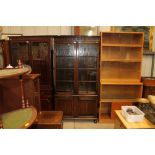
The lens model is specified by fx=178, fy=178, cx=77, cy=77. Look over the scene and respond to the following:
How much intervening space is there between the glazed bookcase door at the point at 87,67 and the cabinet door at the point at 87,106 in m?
0.12

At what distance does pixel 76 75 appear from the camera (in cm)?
343

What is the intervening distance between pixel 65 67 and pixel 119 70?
113 cm

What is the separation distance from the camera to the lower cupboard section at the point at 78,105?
137 inches

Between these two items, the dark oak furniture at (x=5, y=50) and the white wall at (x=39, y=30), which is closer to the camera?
the dark oak furniture at (x=5, y=50)

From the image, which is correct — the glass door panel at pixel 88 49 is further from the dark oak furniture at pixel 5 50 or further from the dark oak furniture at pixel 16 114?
the dark oak furniture at pixel 16 114

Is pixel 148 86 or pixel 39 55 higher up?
pixel 39 55

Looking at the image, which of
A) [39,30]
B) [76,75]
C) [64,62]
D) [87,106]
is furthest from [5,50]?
[87,106]

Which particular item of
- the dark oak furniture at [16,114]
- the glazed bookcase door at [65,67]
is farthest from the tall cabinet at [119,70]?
the dark oak furniture at [16,114]

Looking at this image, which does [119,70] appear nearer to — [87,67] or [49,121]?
[87,67]
